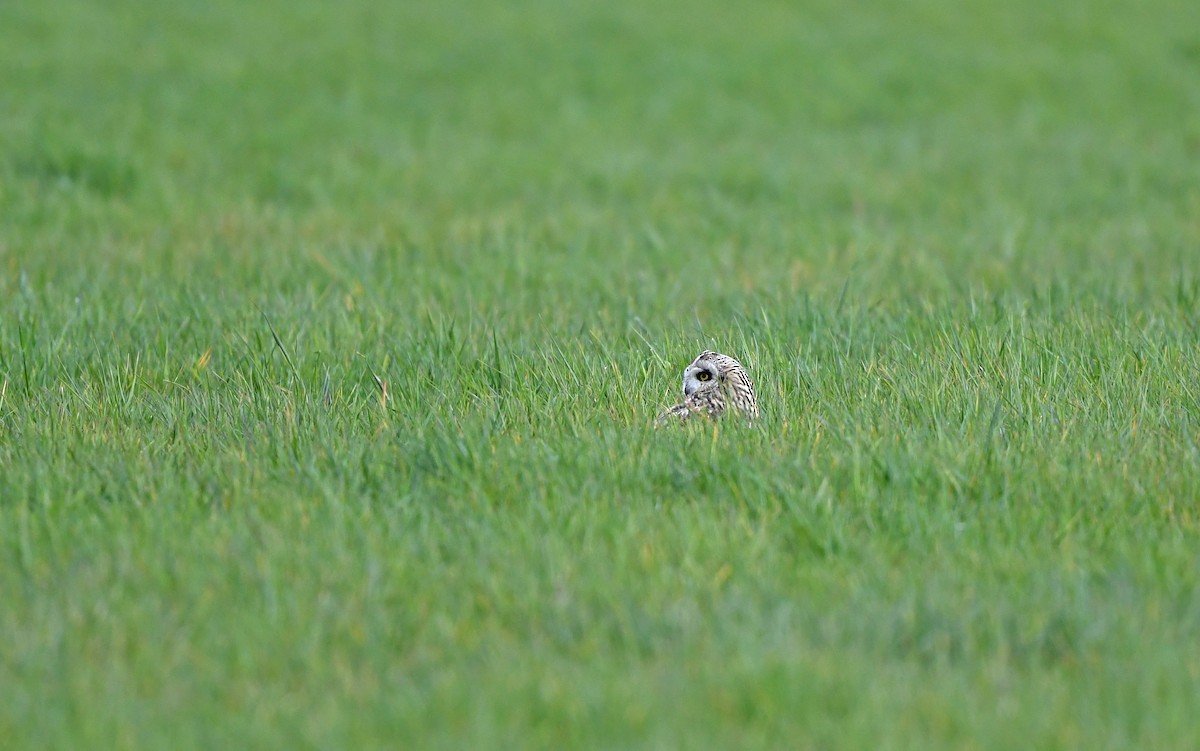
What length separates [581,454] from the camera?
377cm

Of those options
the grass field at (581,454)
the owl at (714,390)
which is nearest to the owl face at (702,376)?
the owl at (714,390)

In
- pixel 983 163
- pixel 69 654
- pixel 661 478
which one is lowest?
pixel 69 654

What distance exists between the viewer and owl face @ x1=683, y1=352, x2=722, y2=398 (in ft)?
14.0

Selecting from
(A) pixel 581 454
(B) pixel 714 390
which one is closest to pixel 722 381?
(B) pixel 714 390

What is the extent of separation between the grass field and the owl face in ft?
0.68

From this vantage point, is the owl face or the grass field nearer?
the grass field

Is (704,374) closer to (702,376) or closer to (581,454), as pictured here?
(702,376)

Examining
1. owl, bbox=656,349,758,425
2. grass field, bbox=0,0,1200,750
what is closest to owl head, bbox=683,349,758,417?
owl, bbox=656,349,758,425

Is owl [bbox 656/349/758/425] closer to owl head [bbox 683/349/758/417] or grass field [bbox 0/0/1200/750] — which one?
owl head [bbox 683/349/758/417]

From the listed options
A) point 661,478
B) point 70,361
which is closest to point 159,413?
point 70,361

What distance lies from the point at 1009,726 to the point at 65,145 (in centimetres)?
782

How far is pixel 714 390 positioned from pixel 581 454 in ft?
2.16

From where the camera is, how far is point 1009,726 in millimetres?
2572

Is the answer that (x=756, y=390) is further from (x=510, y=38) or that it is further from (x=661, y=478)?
(x=510, y=38)
